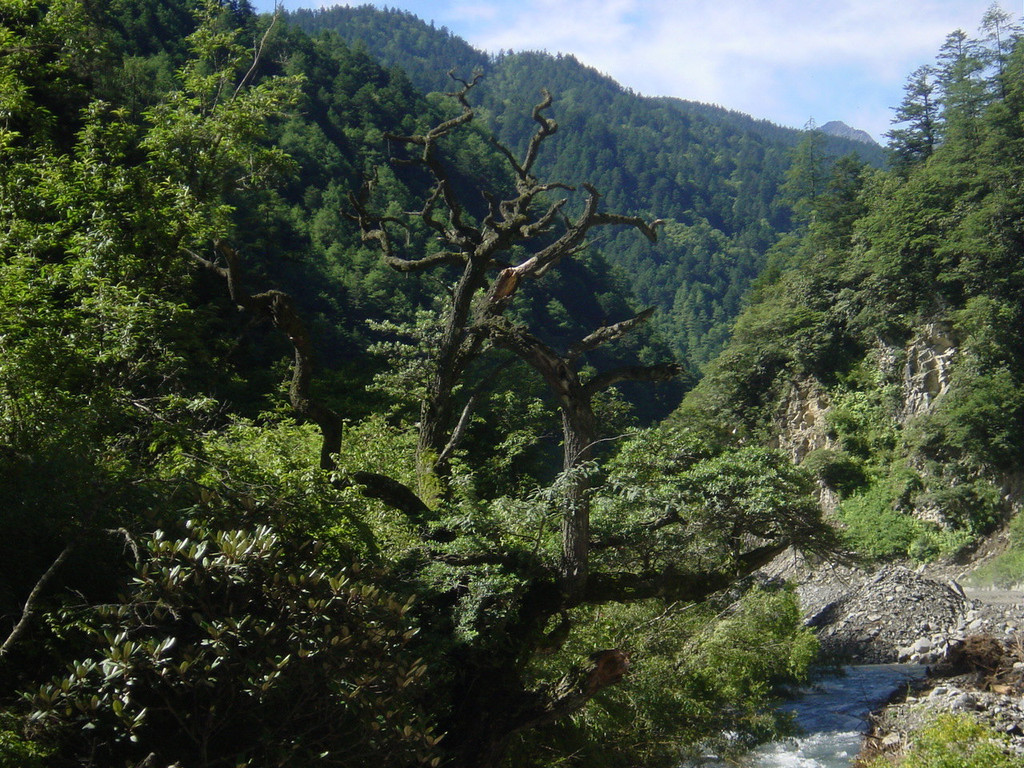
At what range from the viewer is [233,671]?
405cm

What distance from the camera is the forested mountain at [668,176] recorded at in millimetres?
95562

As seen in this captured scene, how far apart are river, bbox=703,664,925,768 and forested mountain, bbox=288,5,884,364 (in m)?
38.3

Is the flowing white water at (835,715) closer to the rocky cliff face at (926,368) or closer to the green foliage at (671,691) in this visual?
the green foliage at (671,691)

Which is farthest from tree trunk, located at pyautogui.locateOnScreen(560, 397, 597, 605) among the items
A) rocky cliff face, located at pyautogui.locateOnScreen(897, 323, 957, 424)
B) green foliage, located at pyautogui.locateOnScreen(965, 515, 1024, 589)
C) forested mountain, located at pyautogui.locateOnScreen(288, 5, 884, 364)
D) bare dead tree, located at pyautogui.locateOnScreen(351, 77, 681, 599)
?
forested mountain, located at pyautogui.locateOnScreen(288, 5, 884, 364)

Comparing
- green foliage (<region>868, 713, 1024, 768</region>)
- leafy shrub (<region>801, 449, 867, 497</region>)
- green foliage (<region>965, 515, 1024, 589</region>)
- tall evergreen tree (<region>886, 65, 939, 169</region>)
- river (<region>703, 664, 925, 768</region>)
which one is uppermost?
tall evergreen tree (<region>886, 65, 939, 169</region>)

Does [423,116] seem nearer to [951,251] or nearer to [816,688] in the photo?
[951,251]

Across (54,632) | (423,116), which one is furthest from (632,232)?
(54,632)

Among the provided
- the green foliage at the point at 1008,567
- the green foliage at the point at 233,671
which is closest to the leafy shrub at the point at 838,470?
the green foliage at the point at 1008,567

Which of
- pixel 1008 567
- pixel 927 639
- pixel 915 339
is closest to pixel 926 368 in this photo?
pixel 915 339

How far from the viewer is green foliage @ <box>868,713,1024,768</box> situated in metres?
10.3

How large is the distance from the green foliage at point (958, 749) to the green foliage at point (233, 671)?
8.64 metres

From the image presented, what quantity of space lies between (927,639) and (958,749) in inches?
508

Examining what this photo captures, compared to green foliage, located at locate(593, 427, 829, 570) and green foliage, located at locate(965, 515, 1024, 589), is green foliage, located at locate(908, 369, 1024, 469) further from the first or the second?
green foliage, located at locate(593, 427, 829, 570)

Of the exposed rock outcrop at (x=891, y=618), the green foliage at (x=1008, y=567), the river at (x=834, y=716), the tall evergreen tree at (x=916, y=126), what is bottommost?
the river at (x=834, y=716)
